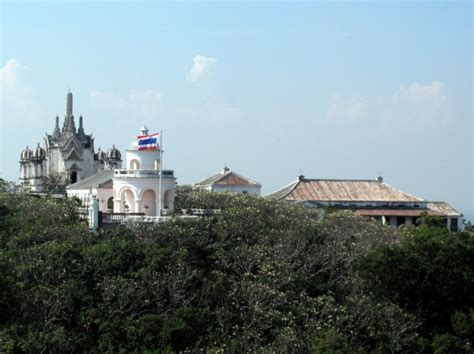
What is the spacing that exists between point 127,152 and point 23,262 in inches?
680

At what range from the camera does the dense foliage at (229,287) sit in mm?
44094

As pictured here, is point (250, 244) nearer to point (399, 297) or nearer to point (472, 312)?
point (399, 297)

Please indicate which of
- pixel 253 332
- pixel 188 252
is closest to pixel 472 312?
pixel 253 332

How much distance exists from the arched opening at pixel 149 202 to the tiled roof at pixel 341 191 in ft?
89.5

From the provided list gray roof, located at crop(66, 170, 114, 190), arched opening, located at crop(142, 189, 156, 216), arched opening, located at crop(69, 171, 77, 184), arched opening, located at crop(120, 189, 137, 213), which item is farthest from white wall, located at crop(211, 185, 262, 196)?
arched opening, located at crop(142, 189, 156, 216)

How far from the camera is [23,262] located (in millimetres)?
47312

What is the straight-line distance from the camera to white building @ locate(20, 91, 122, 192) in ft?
318

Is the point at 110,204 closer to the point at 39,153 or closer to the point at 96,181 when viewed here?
the point at 96,181

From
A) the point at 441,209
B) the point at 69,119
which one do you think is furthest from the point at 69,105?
the point at 441,209

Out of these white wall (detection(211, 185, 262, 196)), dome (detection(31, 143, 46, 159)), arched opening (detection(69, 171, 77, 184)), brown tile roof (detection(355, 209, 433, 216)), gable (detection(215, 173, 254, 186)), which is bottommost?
brown tile roof (detection(355, 209, 433, 216))

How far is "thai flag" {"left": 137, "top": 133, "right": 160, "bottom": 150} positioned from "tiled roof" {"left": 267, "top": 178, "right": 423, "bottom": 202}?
27013 millimetres

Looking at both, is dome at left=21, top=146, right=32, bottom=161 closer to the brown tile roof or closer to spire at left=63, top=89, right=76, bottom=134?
spire at left=63, top=89, right=76, bottom=134

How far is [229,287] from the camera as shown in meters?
48.8

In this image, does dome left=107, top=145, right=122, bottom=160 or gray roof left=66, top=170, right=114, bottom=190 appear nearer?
gray roof left=66, top=170, right=114, bottom=190
